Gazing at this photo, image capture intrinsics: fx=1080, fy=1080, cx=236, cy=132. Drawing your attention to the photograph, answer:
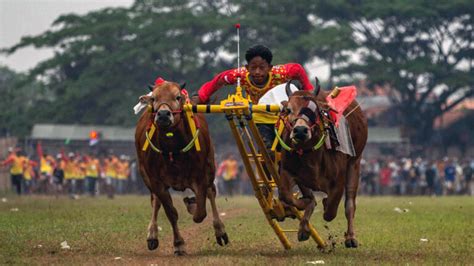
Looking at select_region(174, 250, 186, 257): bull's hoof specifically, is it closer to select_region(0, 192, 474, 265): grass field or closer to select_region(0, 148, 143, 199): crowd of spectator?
select_region(0, 192, 474, 265): grass field

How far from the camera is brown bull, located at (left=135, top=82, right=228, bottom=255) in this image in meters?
13.0

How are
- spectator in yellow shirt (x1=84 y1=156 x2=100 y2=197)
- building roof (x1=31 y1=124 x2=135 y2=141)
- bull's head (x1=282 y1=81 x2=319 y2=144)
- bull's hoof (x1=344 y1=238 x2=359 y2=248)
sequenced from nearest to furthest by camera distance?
bull's head (x1=282 y1=81 x2=319 y2=144)
bull's hoof (x1=344 y1=238 x2=359 y2=248)
spectator in yellow shirt (x1=84 y1=156 x2=100 y2=197)
building roof (x1=31 y1=124 x2=135 y2=141)

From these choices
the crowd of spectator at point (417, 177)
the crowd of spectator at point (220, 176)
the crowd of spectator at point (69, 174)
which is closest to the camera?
the crowd of spectator at point (69, 174)

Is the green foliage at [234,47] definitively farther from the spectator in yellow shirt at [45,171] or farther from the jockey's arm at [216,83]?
the jockey's arm at [216,83]

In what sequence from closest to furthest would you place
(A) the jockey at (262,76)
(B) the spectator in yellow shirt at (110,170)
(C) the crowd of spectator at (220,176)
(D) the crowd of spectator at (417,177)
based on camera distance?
1. (A) the jockey at (262,76)
2. (C) the crowd of spectator at (220,176)
3. (B) the spectator in yellow shirt at (110,170)
4. (D) the crowd of spectator at (417,177)

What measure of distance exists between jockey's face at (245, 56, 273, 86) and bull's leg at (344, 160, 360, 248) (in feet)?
6.66

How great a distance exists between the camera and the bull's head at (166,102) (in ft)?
41.5

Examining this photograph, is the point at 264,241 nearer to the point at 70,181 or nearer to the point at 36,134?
the point at 70,181

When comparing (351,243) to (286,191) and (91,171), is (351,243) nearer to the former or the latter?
(286,191)

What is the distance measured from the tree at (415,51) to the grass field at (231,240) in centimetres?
3270

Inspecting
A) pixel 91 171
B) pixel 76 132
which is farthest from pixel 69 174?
pixel 76 132

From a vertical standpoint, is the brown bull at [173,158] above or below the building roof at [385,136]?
below

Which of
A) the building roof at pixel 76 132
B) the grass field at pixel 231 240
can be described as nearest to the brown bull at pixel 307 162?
the grass field at pixel 231 240

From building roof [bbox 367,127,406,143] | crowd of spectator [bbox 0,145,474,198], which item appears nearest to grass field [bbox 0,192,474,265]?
crowd of spectator [bbox 0,145,474,198]
